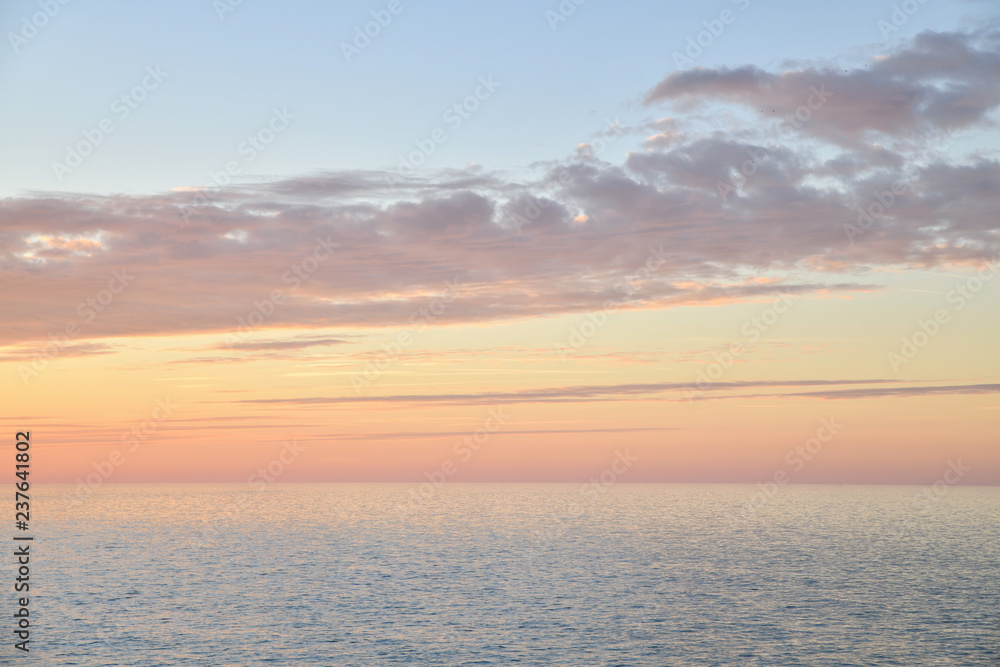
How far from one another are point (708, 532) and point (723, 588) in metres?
98.6

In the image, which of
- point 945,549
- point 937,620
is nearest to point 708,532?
point 945,549

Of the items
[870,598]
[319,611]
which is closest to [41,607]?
[319,611]

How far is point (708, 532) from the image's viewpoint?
198875mm

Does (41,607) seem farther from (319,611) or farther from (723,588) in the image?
(723,588)

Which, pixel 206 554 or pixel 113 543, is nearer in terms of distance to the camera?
pixel 206 554

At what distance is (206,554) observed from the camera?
14650 centimetres

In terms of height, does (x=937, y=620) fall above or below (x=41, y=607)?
below

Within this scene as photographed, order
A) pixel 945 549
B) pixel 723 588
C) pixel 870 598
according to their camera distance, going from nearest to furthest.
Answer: pixel 870 598, pixel 723 588, pixel 945 549

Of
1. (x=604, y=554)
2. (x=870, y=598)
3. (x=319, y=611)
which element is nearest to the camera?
(x=319, y=611)

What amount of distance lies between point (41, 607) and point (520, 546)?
9381 cm

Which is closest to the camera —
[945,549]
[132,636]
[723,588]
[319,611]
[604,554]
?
[132,636]

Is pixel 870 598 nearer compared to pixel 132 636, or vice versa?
pixel 132 636

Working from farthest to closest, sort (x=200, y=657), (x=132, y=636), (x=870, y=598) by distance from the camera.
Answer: (x=870, y=598), (x=132, y=636), (x=200, y=657)

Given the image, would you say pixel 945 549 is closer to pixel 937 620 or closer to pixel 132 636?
pixel 937 620
